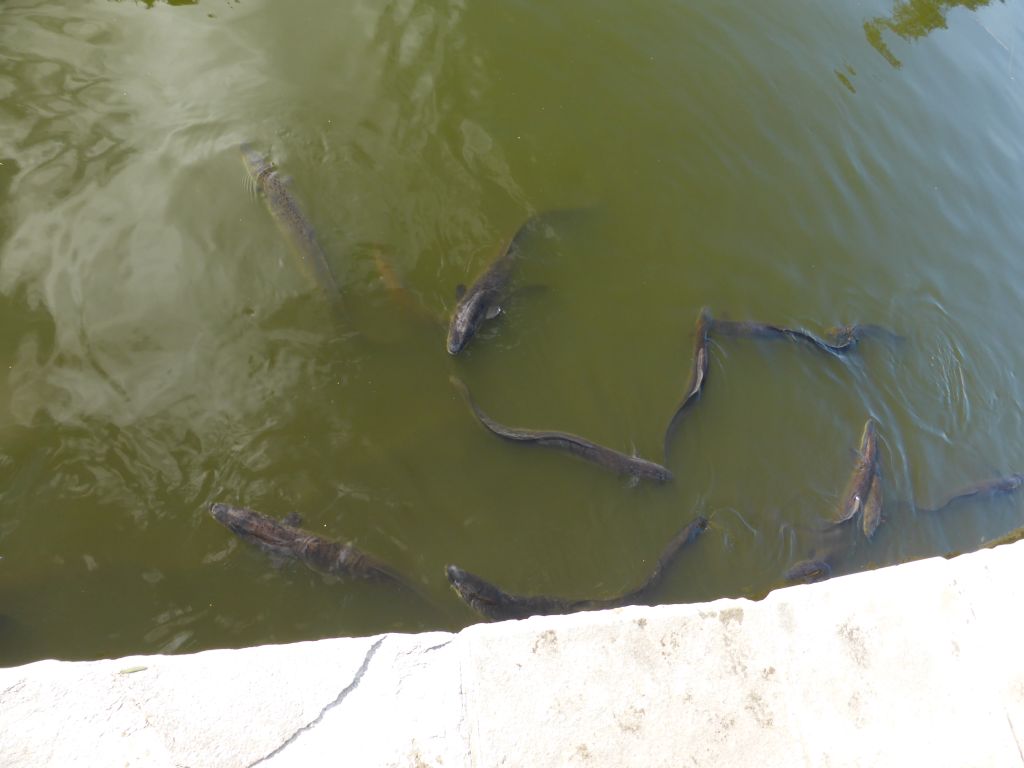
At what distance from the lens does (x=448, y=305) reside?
219 inches

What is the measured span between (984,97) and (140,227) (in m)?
10.8

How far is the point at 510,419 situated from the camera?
17.1 feet

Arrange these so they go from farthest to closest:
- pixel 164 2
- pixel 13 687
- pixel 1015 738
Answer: pixel 164 2 < pixel 1015 738 < pixel 13 687

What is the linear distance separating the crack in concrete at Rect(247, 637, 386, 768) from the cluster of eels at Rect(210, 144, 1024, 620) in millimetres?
1522

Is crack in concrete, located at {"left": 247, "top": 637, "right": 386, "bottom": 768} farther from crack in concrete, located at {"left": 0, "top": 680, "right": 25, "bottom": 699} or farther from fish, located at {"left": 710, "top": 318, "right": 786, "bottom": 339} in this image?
fish, located at {"left": 710, "top": 318, "right": 786, "bottom": 339}

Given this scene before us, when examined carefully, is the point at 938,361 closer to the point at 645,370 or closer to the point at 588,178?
the point at 645,370

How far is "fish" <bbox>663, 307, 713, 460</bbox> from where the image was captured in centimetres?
557

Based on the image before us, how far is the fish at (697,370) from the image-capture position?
5570mm

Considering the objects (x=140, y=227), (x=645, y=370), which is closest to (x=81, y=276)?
(x=140, y=227)

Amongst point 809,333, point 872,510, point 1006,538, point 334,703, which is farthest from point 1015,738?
point 809,333

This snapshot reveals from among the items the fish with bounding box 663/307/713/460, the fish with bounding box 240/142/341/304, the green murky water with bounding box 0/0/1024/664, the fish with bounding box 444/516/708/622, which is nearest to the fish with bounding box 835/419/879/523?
the green murky water with bounding box 0/0/1024/664

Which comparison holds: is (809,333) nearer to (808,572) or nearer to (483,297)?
(808,572)

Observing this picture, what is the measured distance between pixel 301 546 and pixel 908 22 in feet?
36.0

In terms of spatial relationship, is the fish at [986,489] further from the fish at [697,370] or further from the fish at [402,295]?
the fish at [402,295]
